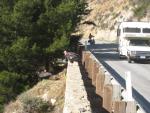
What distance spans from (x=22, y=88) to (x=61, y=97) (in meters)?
11.3

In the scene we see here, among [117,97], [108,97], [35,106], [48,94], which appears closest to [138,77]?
[48,94]

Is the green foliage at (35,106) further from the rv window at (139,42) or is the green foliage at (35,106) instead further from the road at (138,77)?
the rv window at (139,42)

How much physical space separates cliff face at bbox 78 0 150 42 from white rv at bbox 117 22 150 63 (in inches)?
1502

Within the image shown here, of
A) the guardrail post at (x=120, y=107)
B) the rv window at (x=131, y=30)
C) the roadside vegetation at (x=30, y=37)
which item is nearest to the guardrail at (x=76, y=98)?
the guardrail post at (x=120, y=107)

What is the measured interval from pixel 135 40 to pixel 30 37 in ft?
26.8

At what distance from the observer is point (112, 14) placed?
8931 cm

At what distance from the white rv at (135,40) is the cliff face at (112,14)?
38.2 metres

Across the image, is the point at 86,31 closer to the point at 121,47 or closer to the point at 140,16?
the point at 140,16

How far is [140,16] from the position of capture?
80.8 metres

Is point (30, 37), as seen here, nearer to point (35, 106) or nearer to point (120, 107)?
point (35, 106)

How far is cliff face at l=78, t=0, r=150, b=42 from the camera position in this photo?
81881 mm

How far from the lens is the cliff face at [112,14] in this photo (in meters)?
81.9

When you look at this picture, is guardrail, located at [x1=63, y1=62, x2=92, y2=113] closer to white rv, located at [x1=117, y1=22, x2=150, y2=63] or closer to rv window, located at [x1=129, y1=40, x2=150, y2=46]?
white rv, located at [x1=117, y1=22, x2=150, y2=63]

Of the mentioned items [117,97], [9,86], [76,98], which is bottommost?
[9,86]
